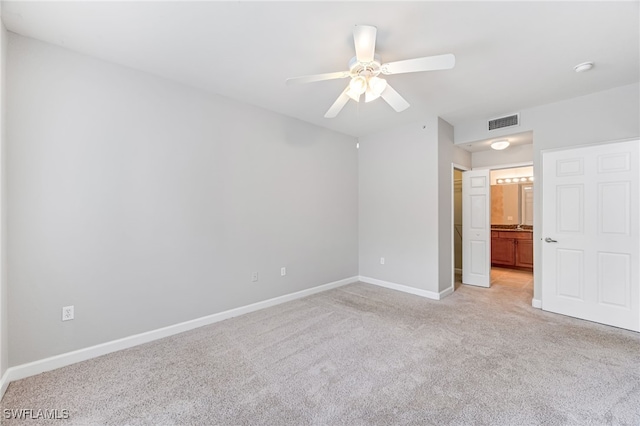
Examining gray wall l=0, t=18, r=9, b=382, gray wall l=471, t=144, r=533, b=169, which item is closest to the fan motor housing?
gray wall l=0, t=18, r=9, b=382

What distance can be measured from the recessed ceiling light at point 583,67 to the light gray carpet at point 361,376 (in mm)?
2647

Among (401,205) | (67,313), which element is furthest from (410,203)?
(67,313)

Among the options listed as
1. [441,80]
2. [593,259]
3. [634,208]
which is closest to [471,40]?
[441,80]

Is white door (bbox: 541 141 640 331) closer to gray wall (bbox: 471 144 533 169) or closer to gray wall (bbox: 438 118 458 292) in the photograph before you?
gray wall (bbox: 438 118 458 292)

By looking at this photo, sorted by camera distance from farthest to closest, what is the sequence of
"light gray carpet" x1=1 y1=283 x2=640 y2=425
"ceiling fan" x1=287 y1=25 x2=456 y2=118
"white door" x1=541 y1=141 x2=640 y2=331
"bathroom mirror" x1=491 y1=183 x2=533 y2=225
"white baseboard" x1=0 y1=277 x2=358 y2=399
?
"bathroom mirror" x1=491 y1=183 x2=533 y2=225 < "white door" x1=541 y1=141 x2=640 y2=331 < "white baseboard" x1=0 y1=277 x2=358 y2=399 < "ceiling fan" x1=287 y1=25 x2=456 y2=118 < "light gray carpet" x1=1 y1=283 x2=640 y2=425

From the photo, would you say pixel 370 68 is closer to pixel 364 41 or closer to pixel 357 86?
pixel 357 86

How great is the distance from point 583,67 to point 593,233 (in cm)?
186

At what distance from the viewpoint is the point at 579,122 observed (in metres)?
3.27

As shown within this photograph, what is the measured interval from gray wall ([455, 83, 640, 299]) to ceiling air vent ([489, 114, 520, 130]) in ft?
0.22

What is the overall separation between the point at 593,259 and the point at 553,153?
1344 millimetres

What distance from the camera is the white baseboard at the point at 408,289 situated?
396cm

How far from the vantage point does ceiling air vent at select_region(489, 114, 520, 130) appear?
373 cm

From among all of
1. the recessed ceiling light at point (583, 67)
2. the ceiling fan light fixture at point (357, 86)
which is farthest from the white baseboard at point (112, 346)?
the recessed ceiling light at point (583, 67)

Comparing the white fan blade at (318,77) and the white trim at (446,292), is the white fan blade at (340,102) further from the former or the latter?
Answer: the white trim at (446,292)
